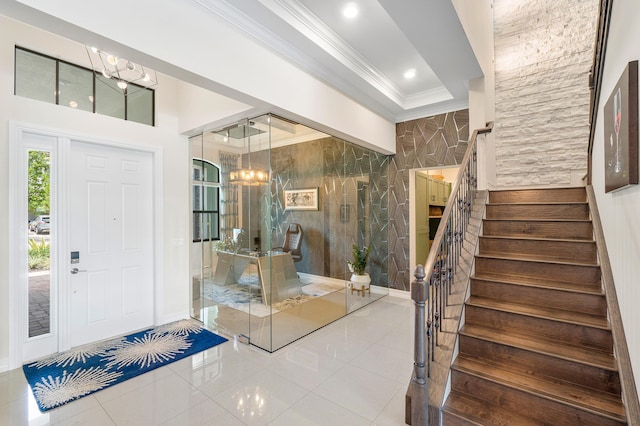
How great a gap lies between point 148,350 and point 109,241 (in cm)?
140

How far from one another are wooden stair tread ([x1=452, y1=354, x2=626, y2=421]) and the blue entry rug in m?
2.72

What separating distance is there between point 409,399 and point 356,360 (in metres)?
1.01

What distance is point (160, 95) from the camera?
157 inches

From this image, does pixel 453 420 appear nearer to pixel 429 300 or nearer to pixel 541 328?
pixel 429 300

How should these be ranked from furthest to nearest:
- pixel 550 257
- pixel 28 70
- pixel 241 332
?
pixel 241 332
pixel 28 70
pixel 550 257

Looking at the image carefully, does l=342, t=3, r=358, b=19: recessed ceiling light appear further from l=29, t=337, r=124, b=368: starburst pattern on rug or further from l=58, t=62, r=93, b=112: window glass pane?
l=29, t=337, r=124, b=368: starburst pattern on rug

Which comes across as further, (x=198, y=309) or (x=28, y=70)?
(x=198, y=309)

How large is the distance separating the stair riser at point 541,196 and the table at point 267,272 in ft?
9.56

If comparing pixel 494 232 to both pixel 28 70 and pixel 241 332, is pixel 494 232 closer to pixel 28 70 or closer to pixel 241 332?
pixel 241 332

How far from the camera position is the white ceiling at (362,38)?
95.1 inches

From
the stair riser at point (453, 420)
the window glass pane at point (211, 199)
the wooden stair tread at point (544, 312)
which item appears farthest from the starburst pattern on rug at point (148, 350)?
the wooden stair tread at point (544, 312)

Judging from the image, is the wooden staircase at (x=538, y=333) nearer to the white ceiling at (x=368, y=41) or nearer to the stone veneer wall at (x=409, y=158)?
the stone veneer wall at (x=409, y=158)

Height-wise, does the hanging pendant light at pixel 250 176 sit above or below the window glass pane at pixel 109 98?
below

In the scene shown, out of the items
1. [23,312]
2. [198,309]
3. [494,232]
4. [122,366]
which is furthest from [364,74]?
[23,312]
